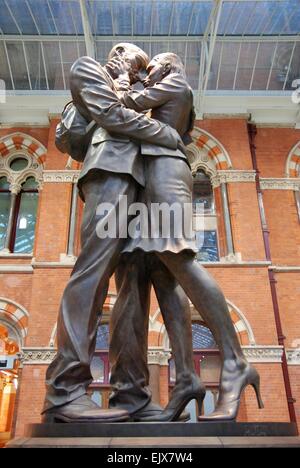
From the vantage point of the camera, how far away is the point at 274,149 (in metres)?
10.3

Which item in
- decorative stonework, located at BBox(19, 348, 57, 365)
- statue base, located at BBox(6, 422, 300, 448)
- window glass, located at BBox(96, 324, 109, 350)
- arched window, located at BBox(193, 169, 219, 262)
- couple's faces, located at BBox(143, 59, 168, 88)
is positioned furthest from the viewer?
arched window, located at BBox(193, 169, 219, 262)

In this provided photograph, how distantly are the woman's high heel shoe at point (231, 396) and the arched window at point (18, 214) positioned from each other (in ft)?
27.1

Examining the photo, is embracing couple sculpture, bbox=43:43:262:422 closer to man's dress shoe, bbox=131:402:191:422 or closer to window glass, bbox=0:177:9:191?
man's dress shoe, bbox=131:402:191:422

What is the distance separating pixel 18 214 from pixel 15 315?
262 centimetres

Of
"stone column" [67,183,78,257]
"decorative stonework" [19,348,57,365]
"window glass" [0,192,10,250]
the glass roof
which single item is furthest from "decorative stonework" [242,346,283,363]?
the glass roof

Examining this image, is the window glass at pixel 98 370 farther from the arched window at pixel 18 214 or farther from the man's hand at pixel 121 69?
the man's hand at pixel 121 69

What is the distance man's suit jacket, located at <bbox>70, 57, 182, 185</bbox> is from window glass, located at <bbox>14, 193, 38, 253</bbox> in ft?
25.2

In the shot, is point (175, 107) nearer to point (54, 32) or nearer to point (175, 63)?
point (175, 63)

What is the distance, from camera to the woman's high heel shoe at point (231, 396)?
5.69 ft

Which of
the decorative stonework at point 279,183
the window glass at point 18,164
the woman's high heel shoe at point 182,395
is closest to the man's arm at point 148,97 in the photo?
the woman's high heel shoe at point 182,395

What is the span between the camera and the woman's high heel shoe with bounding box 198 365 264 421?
5.69 ft
